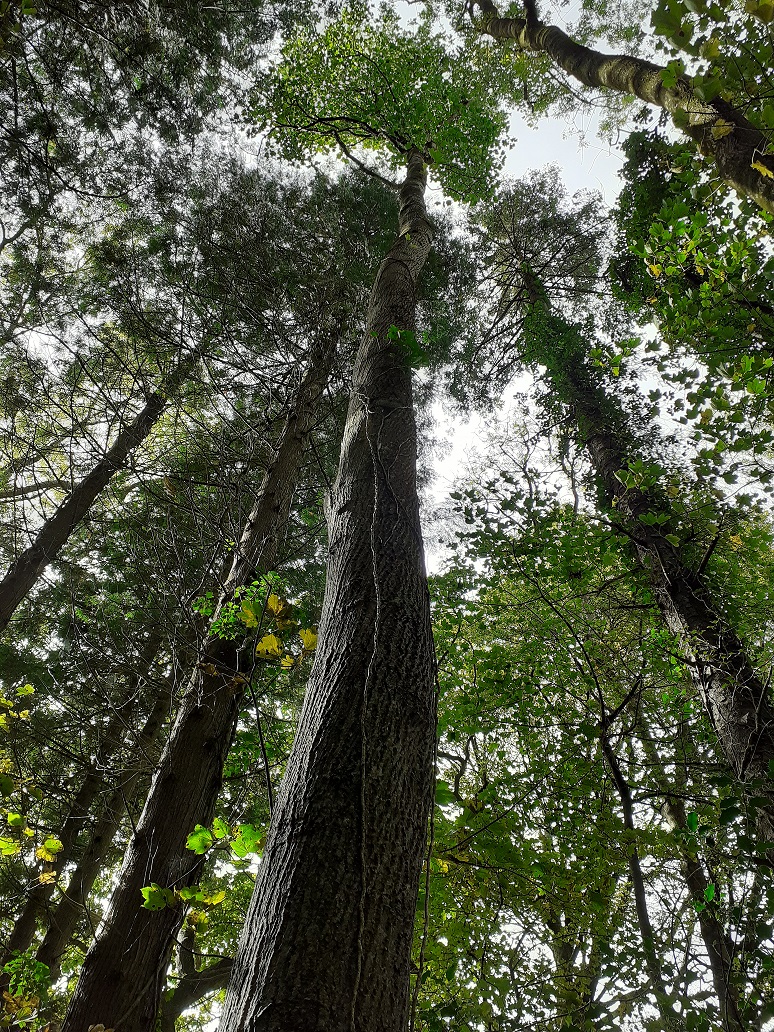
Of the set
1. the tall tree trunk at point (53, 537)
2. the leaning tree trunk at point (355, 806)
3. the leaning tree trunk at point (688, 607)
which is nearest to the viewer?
the leaning tree trunk at point (355, 806)

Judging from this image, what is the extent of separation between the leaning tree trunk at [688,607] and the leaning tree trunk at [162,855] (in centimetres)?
248

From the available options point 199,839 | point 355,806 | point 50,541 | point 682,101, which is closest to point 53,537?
point 50,541

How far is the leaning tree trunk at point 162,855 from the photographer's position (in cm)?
208

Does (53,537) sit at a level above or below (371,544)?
above

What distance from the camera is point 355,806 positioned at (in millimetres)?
1281

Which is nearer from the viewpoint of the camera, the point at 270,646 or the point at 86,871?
the point at 270,646

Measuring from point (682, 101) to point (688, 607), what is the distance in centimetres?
423

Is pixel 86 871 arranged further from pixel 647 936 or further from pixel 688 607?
pixel 688 607

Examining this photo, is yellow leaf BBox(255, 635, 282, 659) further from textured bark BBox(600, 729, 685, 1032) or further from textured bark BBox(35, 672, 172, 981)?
textured bark BBox(35, 672, 172, 981)

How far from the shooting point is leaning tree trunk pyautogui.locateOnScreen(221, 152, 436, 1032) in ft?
3.34

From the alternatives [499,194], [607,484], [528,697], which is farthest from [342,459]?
[499,194]

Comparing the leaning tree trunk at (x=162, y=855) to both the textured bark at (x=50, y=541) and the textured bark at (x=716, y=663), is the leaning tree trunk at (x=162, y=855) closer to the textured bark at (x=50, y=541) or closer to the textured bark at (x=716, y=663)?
the textured bark at (x=716, y=663)

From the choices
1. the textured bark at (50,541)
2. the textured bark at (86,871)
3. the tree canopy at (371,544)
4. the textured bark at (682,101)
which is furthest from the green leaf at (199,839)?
the textured bark at (50,541)

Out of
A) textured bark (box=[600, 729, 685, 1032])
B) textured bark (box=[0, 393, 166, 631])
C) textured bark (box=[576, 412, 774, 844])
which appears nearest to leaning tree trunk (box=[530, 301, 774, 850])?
textured bark (box=[576, 412, 774, 844])
